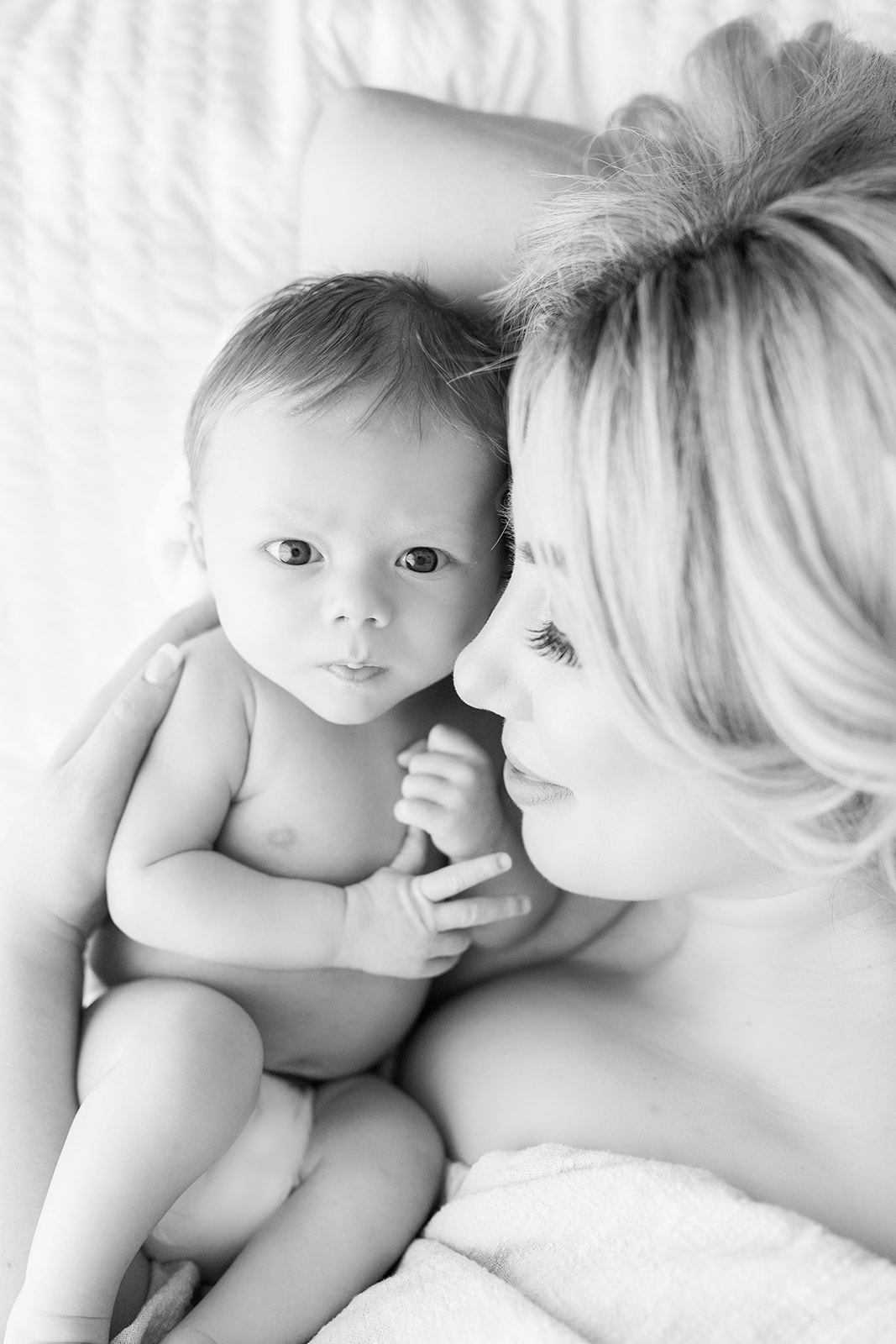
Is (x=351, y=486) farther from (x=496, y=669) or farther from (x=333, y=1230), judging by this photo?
(x=333, y=1230)

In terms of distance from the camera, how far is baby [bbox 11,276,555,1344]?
3.47ft

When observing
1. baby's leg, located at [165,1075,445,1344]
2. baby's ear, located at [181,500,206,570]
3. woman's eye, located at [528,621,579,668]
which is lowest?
baby's leg, located at [165,1075,445,1344]

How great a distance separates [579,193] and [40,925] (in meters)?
0.88

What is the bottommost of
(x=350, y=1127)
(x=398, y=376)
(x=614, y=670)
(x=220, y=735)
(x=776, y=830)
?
(x=350, y=1127)

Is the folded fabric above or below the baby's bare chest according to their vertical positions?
below

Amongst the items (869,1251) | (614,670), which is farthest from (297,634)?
(869,1251)

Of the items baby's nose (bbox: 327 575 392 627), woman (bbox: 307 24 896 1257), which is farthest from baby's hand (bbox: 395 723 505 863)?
baby's nose (bbox: 327 575 392 627)

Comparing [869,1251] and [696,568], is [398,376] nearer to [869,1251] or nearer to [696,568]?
[696,568]

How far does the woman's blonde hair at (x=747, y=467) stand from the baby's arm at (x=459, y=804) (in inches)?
14.5

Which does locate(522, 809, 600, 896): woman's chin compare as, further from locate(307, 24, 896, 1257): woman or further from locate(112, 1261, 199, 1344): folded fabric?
locate(112, 1261, 199, 1344): folded fabric

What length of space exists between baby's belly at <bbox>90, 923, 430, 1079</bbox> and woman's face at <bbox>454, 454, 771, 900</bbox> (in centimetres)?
29

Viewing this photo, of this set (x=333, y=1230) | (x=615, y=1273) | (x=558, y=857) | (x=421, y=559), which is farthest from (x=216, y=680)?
(x=615, y=1273)

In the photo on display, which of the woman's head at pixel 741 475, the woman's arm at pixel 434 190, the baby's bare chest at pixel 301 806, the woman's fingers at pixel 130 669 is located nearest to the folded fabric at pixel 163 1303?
the baby's bare chest at pixel 301 806

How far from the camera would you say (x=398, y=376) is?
108 centimetres
